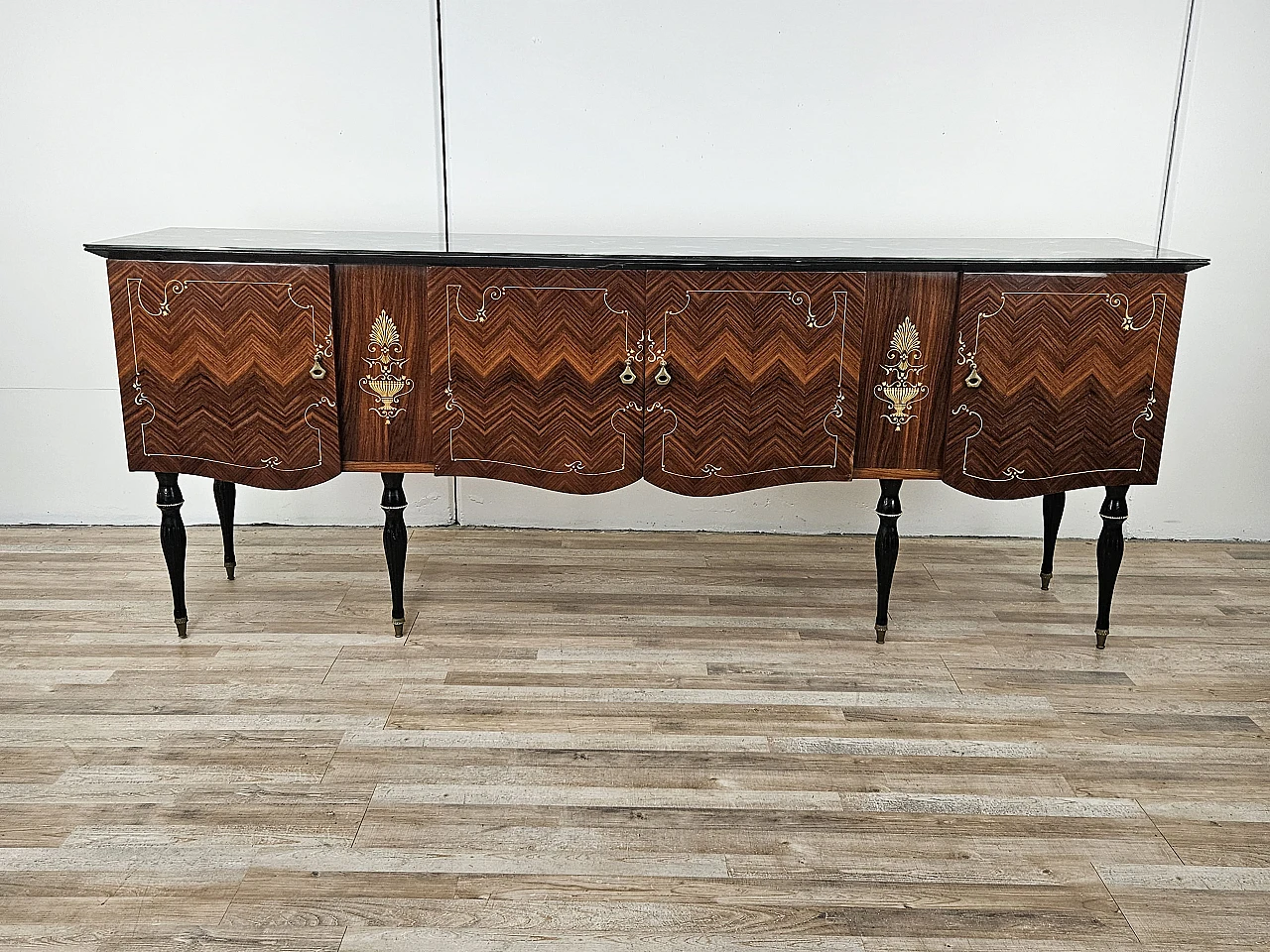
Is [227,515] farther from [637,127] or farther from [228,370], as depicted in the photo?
[637,127]

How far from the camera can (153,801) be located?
194 cm

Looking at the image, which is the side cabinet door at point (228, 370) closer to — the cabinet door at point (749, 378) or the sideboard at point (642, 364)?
the sideboard at point (642, 364)

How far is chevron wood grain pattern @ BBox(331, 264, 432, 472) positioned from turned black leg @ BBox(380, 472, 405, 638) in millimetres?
61

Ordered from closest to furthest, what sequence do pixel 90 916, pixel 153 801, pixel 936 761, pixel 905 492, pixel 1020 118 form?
pixel 90 916
pixel 153 801
pixel 936 761
pixel 1020 118
pixel 905 492

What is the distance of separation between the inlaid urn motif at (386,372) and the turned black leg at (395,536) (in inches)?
6.3

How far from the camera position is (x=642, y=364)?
241 centimetres

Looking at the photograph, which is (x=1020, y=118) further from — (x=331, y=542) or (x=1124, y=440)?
(x=331, y=542)

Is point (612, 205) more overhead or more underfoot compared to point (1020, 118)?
more underfoot

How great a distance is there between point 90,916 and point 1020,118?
2909 millimetres

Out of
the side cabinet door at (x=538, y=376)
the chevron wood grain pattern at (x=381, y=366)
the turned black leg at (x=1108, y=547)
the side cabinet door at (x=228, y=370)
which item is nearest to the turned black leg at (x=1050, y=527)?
the turned black leg at (x=1108, y=547)

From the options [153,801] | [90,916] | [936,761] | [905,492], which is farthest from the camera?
[905,492]

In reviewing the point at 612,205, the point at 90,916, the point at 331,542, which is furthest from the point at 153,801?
the point at 612,205

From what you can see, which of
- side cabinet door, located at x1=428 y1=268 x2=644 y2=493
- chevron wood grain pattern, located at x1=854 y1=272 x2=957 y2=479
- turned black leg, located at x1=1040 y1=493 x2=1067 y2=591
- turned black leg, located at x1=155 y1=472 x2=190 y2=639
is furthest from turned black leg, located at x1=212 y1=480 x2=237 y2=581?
turned black leg, located at x1=1040 y1=493 x2=1067 y2=591

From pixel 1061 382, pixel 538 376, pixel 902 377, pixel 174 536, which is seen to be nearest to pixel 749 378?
pixel 902 377
